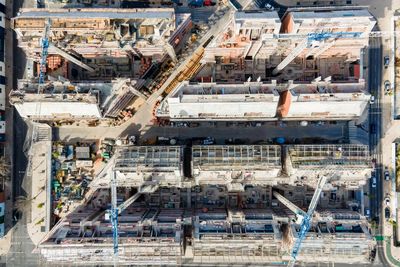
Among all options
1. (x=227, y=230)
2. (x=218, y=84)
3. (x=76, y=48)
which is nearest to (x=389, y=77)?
(x=218, y=84)

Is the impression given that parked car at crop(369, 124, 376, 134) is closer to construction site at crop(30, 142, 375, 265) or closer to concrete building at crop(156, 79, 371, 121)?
concrete building at crop(156, 79, 371, 121)

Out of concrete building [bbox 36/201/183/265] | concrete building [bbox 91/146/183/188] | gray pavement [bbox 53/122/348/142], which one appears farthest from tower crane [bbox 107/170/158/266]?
gray pavement [bbox 53/122/348/142]

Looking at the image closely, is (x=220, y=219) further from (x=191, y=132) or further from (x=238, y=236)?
(x=191, y=132)

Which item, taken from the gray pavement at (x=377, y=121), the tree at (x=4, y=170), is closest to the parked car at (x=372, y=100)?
the gray pavement at (x=377, y=121)

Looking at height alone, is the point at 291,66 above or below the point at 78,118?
above

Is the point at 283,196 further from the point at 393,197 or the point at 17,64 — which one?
the point at 17,64

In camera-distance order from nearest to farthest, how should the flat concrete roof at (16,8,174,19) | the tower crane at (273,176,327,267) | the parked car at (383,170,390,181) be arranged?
the tower crane at (273,176,327,267), the flat concrete roof at (16,8,174,19), the parked car at (383,170,390,181)
